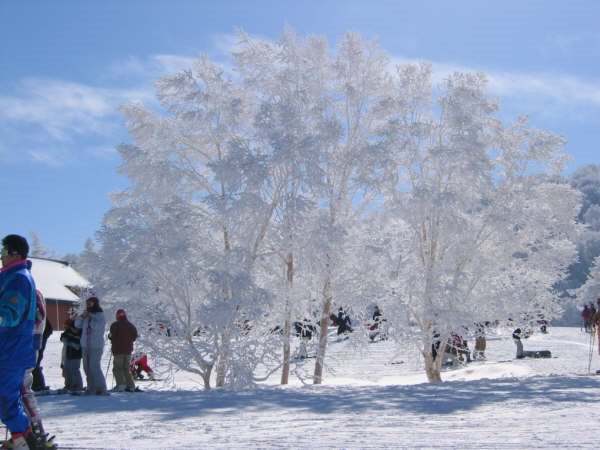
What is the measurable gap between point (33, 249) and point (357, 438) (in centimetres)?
11333

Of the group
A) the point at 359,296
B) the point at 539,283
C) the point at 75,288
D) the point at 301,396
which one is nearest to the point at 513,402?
the point at 301,396

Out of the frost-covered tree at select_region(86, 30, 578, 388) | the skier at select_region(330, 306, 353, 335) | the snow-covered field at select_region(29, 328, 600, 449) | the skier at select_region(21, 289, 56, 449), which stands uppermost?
the frost-covered tree at select_region(86, 30, 578, 388)

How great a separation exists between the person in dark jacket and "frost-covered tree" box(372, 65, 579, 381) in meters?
8.46

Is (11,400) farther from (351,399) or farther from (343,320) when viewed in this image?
(343,320)

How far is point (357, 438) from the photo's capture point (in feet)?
22.9

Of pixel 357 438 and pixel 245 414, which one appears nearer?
pixel 357 438

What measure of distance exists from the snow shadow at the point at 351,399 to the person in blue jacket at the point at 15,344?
11.1 ft

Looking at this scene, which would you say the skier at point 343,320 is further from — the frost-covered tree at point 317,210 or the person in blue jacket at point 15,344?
the person in blue jacket at point 15,344

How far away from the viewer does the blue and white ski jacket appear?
565 centimetres

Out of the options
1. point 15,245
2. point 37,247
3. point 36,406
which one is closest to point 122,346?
point 36,406

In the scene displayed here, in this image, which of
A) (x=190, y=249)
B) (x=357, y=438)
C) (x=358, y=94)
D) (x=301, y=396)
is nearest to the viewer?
(x=357, y=438)

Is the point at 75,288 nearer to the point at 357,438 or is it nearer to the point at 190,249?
the point at 190,249

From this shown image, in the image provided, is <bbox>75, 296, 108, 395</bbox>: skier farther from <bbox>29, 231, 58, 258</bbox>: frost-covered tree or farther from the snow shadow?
<bbox>29, 231, 58, 258</bbox>: frost-covered tree

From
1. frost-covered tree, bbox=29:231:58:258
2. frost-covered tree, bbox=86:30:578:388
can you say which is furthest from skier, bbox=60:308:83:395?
frost-covered tree, bbox=29:231:58:258
